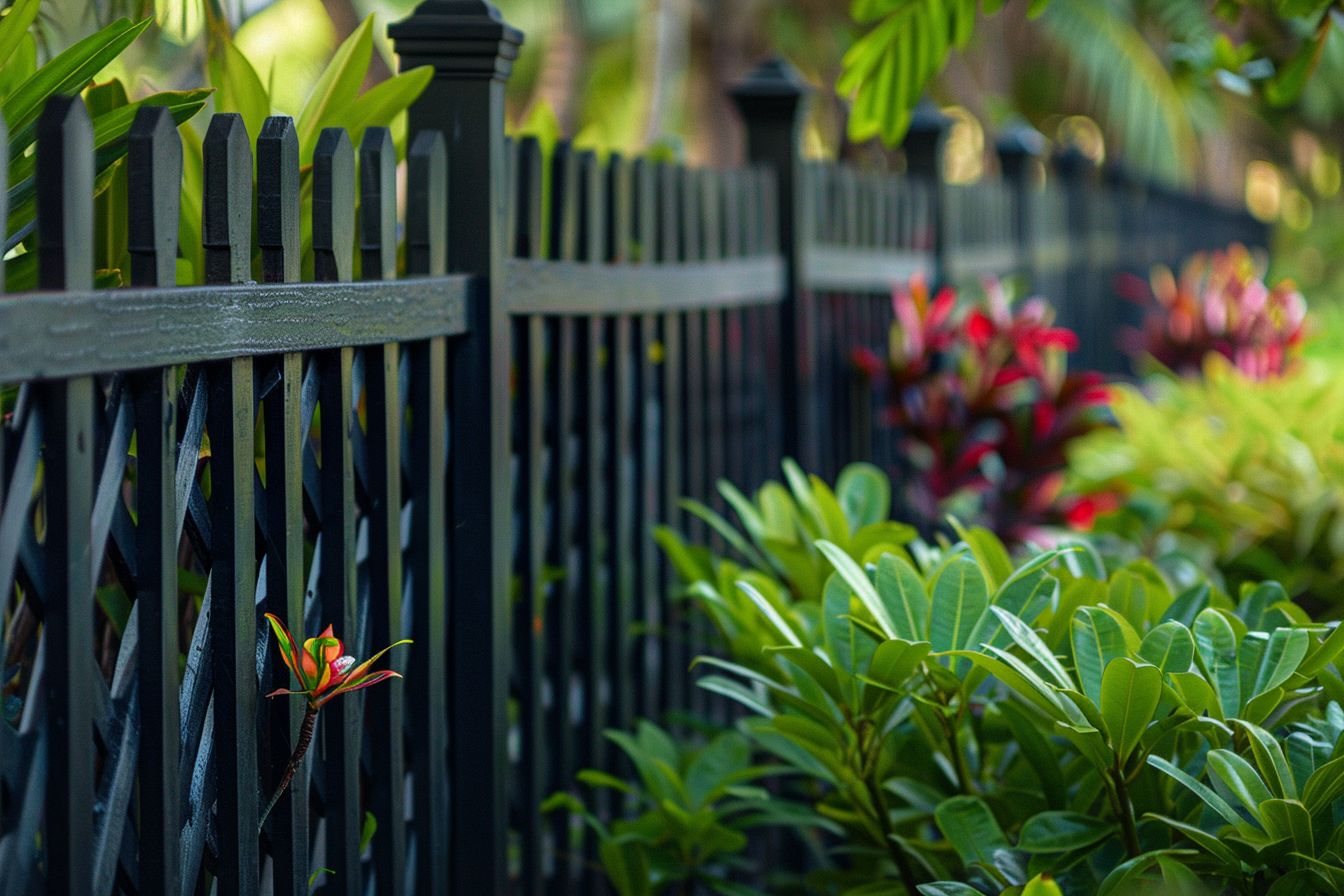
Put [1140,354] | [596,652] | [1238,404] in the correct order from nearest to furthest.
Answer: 1. [596,652]
2. [1238,404]
3. [1140,354]

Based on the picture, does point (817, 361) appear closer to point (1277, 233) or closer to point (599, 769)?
point (599, 769)

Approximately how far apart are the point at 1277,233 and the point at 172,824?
811 inches

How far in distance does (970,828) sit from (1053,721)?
0.17 metres

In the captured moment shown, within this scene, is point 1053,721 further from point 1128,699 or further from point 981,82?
point 981,82

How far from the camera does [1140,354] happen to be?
797 cm

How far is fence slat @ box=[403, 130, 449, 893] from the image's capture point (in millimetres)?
1994

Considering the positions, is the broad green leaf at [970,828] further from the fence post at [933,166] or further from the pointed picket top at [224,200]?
the fence post at [933,166]

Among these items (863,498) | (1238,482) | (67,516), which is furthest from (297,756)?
(1238,482)

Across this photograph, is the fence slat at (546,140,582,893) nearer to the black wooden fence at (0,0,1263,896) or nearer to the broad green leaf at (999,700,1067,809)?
the black wooden fence at (0,0,1263,896)

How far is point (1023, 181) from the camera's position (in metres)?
6.95

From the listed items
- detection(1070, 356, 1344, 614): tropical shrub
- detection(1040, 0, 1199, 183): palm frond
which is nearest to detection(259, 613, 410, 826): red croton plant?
detection(1070, 356, 1344, 614): tropical shrub

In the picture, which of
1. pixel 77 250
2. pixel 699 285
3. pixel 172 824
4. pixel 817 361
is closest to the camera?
pixel 77 250

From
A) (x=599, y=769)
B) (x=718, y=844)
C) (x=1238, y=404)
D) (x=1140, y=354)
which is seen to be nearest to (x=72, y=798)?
(x=718, y=844)

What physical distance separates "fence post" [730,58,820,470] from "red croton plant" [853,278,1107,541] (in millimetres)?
573
